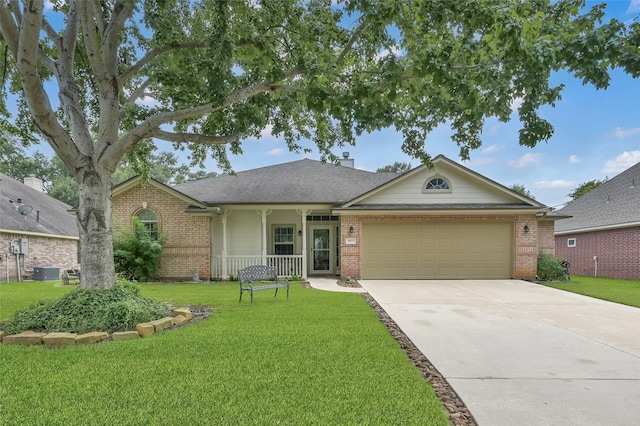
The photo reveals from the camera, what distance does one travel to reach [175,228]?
13.0 m

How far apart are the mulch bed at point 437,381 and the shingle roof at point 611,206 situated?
1528cm

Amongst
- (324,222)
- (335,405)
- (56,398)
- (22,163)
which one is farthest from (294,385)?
(22,163)

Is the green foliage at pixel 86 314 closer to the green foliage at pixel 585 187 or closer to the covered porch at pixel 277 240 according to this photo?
the covered porch at pixel 277 240

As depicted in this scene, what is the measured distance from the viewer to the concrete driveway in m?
3.08

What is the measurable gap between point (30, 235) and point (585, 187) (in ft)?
147

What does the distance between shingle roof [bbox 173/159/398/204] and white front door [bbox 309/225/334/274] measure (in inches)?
67.8

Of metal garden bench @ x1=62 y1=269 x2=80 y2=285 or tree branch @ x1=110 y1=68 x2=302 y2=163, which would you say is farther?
metal garden bench @ x1=62 y1=269 x2=80 y2=285

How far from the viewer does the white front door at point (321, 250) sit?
48.1 feet

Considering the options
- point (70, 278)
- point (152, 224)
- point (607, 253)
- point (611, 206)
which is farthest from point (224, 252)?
point (611, 206)

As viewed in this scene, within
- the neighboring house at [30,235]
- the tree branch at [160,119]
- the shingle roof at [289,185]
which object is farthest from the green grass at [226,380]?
the neighboring house at [30,235]

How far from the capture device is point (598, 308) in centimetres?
772

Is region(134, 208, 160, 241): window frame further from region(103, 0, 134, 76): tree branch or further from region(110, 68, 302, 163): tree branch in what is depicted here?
region(103, 0, 134, 76): tree branch

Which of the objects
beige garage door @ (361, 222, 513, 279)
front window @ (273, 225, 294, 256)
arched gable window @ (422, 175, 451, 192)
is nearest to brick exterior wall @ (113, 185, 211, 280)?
front window @ (273, 225, 294, 256)

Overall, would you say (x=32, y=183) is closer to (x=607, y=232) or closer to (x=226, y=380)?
(x=226, y=380)
